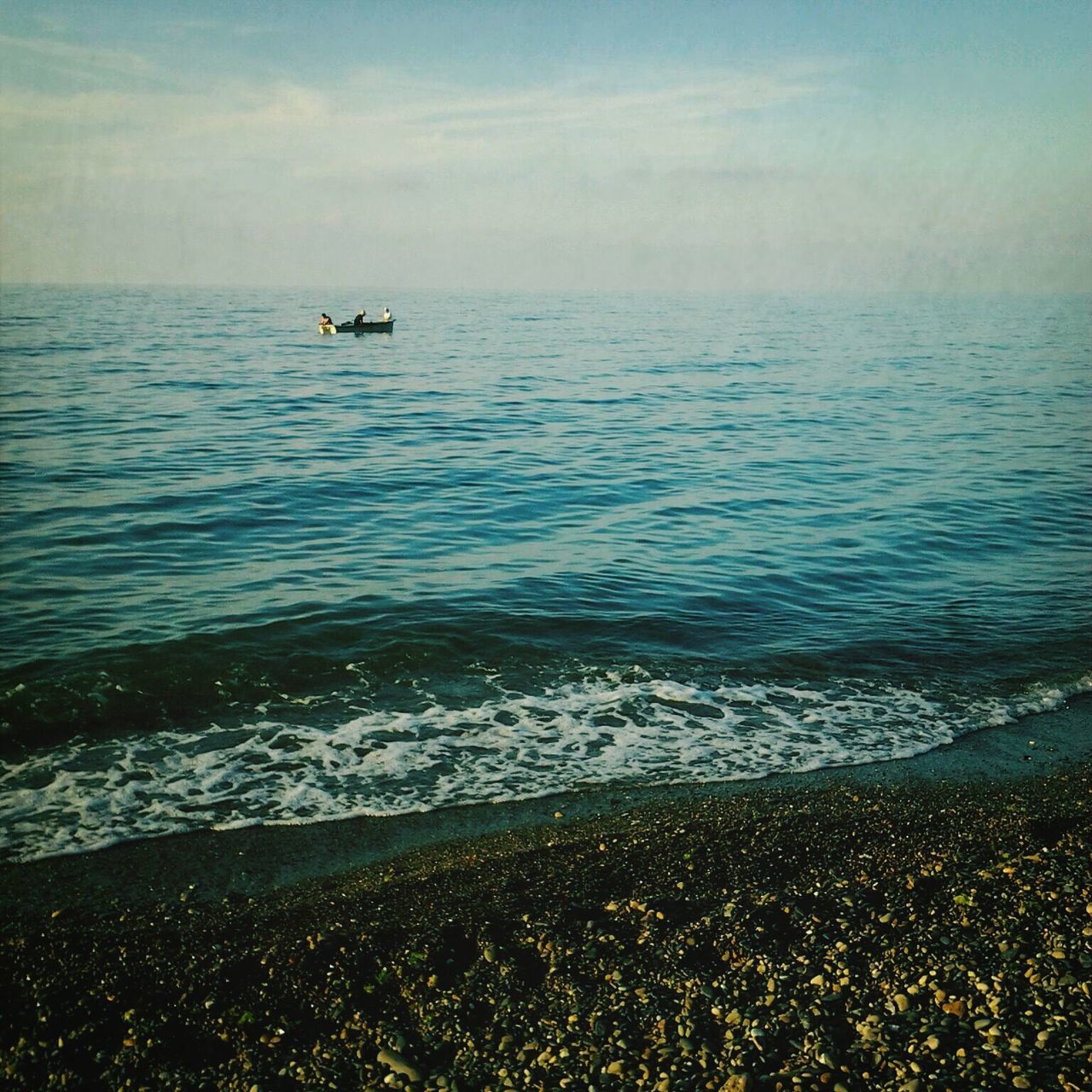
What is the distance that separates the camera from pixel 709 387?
35438 millimetres

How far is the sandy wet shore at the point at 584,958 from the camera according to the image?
391 centimetres

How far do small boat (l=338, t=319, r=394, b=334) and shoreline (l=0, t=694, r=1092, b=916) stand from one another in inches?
1999

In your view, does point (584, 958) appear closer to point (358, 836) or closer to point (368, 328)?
point (358, 836)

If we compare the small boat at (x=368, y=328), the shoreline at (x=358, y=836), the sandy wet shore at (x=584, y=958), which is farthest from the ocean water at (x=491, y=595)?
the small boat at (x=368, y=328)

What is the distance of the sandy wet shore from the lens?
12.8ft

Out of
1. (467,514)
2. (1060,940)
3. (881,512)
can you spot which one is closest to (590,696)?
(1060,940)

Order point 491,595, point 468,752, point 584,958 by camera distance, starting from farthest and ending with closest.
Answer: point 491,595 < point 468,752 < point 584,958

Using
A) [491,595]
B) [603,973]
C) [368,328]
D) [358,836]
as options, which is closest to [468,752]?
[358,836]

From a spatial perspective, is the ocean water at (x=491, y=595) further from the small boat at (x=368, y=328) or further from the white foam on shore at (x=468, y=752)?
the small boat at (x=368, y=328)

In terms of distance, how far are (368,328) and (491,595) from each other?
47547 millimetres

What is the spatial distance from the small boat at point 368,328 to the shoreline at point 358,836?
167 feet

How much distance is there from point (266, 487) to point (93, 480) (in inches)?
130

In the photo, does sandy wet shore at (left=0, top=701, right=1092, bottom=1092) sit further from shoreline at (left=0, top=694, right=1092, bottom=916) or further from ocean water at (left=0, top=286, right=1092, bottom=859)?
ocean water at (left=0, top=286, right=1092, bottom=859)

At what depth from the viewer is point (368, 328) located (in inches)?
2206
